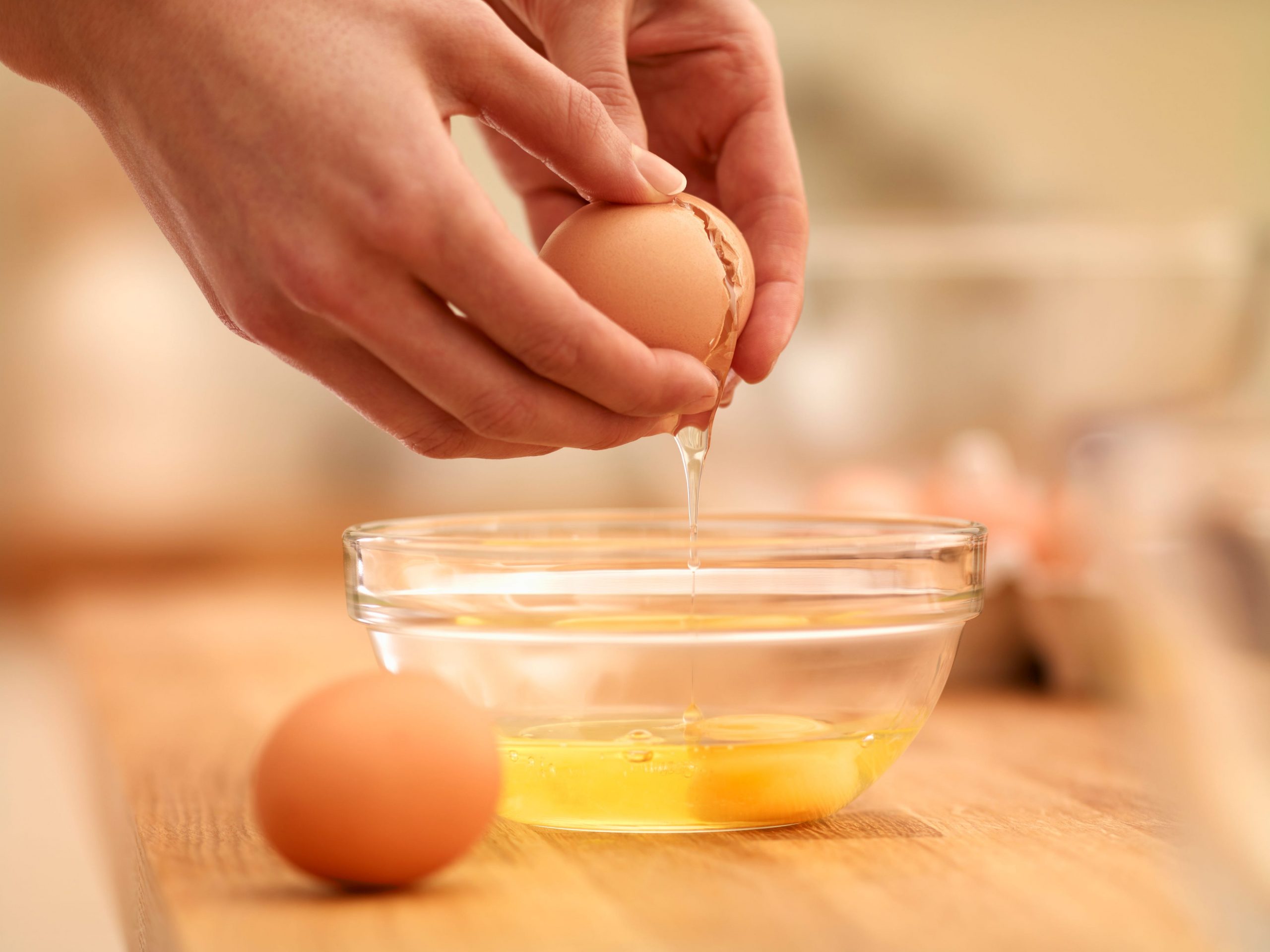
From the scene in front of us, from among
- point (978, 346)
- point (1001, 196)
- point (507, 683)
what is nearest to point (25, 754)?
point (507, 683)

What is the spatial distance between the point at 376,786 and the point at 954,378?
65.6 inches

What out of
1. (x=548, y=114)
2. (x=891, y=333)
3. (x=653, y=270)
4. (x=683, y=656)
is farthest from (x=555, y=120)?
(x=891, y=333)

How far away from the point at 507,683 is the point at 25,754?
99 cm

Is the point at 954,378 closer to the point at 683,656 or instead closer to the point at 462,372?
the point at 683,656

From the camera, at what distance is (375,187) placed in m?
0.62

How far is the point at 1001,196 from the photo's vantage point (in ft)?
10.8

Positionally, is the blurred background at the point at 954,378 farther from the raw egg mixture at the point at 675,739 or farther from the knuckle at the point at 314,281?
the knuckle at the point at 314,281

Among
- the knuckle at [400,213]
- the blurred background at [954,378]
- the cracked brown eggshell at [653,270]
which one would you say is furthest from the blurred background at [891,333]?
the knuckle at [400,213]

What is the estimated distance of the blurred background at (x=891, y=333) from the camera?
1.92 meters

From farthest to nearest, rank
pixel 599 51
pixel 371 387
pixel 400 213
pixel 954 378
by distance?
1. pixel 954 378
2. pixel 599 51
3. pixel 371 387
4. pixel 400 213

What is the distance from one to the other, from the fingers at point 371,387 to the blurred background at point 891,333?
759mm

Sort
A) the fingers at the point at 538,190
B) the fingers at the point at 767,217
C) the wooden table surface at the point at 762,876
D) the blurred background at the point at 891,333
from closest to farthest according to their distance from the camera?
the wooden table surface at the point at 762,876, the fingers at the point at 767,217, the fingers at the point at 538,190, the blurred background at the point at 891,333

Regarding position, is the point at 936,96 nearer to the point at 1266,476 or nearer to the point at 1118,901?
the point at 1266,476

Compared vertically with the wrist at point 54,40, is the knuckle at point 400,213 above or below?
below
